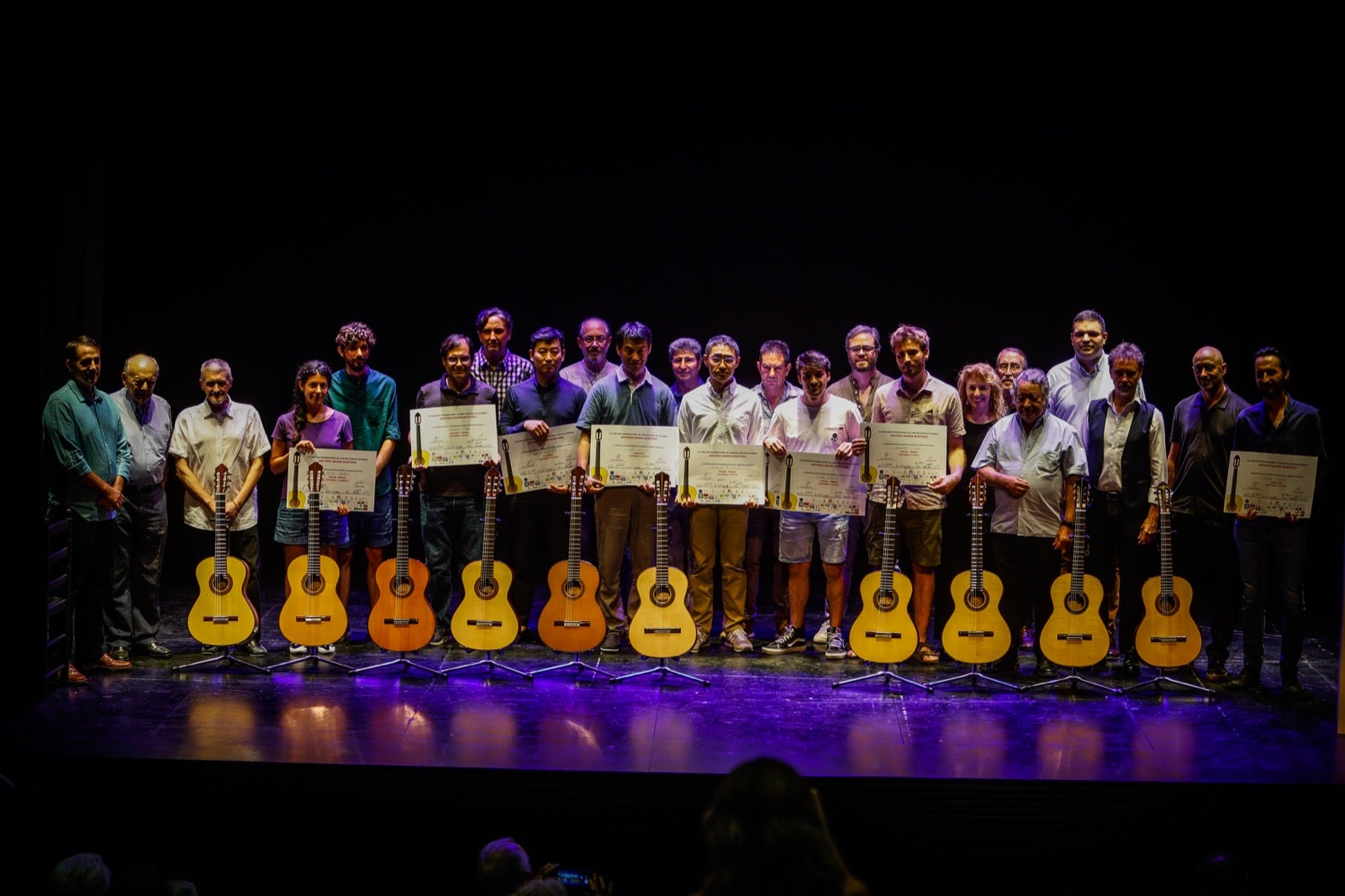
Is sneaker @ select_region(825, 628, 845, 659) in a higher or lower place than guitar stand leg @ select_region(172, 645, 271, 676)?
higher

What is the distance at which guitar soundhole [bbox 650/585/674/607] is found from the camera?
258 inches

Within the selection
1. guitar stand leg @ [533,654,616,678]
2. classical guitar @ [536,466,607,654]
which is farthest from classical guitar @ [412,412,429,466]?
guitar stand leg @ [533,654,616,678]

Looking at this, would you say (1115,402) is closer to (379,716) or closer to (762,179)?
(762,179)

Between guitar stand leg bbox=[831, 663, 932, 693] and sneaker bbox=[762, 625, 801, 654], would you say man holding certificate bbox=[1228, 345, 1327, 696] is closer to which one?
guitar stand leg bbox=[831, 663, 932, 693]

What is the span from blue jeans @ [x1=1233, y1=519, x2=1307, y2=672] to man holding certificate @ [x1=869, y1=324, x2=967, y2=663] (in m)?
1.51

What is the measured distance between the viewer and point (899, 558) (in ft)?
26.0

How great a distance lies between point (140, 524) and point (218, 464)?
539mm

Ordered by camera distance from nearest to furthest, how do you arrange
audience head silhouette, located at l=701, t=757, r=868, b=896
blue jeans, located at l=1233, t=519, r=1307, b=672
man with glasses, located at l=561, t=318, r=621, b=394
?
1. audience head silhouette, located at l=701, t=757, r=868, b=896
2. blue jeans, located at l=1233, t=519, r=1307, b=672
3. man with glasses, located at l=561, t=318, r=621, b=394

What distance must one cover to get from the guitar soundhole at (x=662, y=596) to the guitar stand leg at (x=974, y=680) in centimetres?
141

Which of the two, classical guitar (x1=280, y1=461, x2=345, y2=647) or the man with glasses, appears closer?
classical guitar (x1=280, y1=461, x2=345, y2=647)

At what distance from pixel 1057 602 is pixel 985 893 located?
1949 mm

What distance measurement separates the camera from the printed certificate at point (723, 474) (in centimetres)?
675

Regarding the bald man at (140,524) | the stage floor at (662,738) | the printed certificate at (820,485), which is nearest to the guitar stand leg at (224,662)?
the stage floor at (662,738)

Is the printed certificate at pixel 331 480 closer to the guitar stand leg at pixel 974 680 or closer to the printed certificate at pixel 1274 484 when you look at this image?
the guitar stand leg at pixel 974 680
